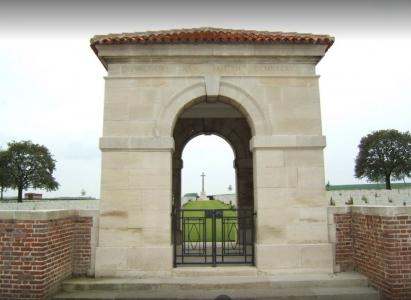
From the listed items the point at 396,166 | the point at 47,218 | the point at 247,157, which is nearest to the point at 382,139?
the point at 396,166

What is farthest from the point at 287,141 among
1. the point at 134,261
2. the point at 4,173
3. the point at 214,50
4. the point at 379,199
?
the point at 4,173

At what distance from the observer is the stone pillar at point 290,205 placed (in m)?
7.39

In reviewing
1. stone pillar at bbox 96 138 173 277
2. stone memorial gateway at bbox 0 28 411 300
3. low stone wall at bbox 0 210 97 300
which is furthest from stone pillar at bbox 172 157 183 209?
low stone wall at bbox 0 210 97 300

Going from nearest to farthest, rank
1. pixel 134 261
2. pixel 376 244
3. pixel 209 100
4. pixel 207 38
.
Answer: pixel 376 244 < pixel 134 261 < pixel 207 38 < pixel 209 100

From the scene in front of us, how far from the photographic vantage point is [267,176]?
770 cm

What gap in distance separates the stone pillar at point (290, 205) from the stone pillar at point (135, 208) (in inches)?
78.3

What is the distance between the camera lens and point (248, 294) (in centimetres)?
644

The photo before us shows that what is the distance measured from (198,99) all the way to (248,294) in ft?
13.9

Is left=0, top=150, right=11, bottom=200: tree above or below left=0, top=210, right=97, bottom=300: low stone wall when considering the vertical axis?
above

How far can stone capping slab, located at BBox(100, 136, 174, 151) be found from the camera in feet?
25.2

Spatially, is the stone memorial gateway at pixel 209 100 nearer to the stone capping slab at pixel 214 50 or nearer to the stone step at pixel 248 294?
the stone capping slab at pixel 214 50

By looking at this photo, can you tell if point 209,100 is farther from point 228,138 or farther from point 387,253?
point 387,253

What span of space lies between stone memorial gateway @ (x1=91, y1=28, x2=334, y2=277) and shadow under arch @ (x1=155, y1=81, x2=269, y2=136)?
0.02m

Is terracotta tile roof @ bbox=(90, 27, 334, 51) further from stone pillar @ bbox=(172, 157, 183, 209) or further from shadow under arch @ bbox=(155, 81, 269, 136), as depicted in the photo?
stone pillar @ bbox=(172, 157, 183, 209)
